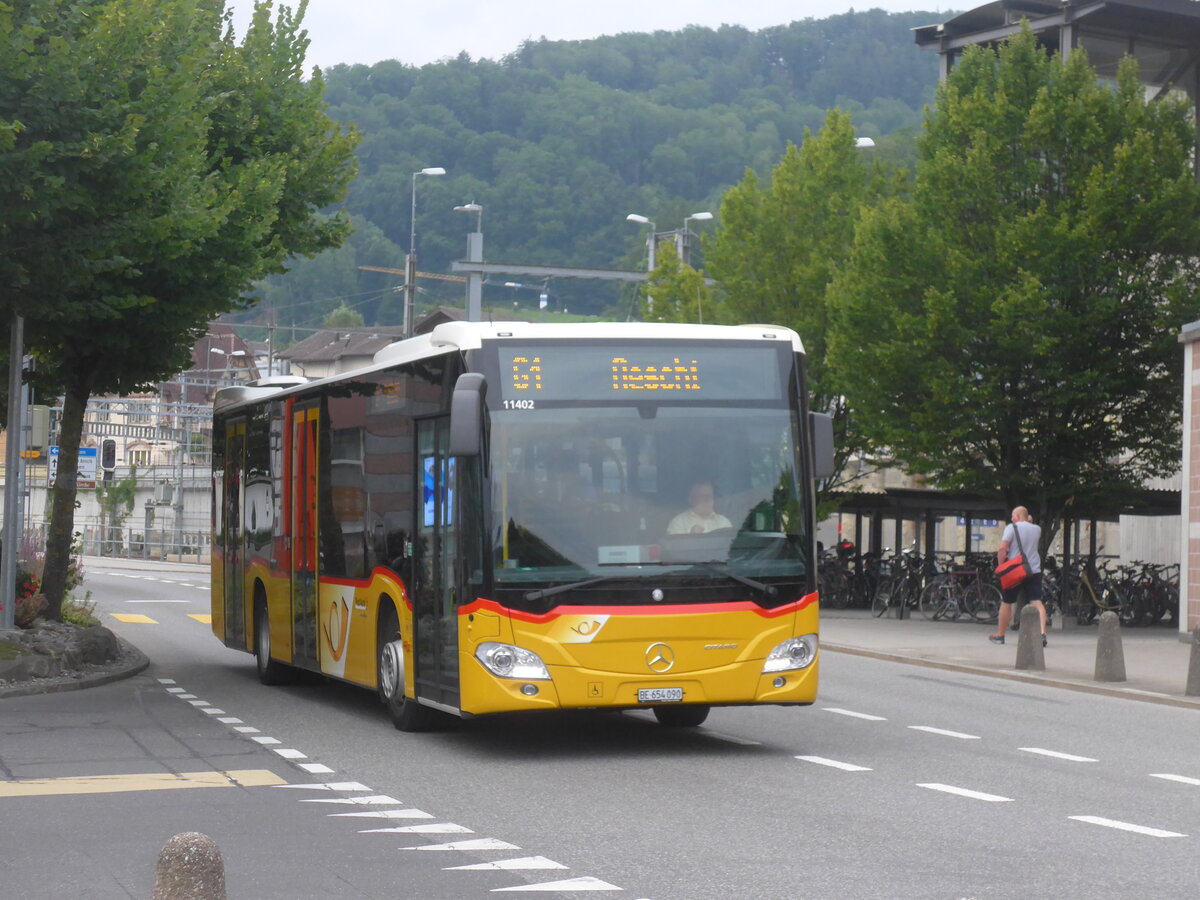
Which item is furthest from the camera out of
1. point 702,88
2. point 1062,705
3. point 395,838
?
point 702,88

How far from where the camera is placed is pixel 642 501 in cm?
1261

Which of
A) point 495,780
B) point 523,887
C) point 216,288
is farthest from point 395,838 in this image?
point 216,288

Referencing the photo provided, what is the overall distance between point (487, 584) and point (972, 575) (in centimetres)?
2154

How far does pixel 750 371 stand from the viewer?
43.1ft

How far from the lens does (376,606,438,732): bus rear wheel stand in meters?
14.1

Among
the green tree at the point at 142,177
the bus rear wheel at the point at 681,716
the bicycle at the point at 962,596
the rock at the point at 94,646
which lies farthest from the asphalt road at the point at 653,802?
the bicycle at the point at 962,596

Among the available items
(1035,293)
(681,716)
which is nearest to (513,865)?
(681,716)

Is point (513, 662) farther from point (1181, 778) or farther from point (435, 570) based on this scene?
point (1181, 778)

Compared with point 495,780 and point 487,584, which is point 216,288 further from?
point 495,780

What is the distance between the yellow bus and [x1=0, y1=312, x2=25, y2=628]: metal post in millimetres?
6751

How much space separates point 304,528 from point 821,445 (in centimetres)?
583

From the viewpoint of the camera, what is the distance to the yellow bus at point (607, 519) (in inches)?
486

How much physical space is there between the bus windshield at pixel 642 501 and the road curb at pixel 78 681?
6.89 m

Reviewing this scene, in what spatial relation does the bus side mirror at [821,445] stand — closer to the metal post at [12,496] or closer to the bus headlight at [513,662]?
the bus headlight at [513,662]
